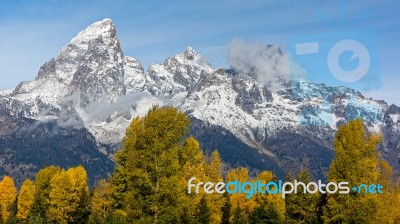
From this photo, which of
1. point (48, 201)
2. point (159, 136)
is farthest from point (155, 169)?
point (48, 201)

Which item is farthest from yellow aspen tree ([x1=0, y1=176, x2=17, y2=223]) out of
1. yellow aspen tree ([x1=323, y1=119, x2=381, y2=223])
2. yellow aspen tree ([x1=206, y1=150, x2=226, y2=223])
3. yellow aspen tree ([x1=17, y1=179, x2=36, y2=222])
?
yellow aspen tree ([x1=323, y1=119, x2=381, y2=223])

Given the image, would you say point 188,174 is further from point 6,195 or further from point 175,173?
point 6,195

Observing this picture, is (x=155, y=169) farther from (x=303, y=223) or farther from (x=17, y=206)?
(x=17, y=206)

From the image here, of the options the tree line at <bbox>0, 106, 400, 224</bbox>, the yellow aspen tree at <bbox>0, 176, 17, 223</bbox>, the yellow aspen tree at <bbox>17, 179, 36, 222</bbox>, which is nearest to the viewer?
the tree line at <bbox>0, 106, 400, 224</bbox>

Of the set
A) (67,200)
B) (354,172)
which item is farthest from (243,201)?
(354,172)

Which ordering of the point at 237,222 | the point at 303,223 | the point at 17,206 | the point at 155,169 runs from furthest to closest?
the point at 17,206, the point at 237,222, the point at 303,223, the point at 155,169

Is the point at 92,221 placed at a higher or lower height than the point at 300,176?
lower

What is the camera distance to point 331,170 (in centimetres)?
5675

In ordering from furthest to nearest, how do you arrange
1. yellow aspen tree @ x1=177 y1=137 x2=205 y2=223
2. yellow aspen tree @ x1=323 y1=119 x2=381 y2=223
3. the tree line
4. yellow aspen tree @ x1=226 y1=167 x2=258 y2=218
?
yellow aspen tree @ x1=226 y1=167 x2=258 y2=218 < yellow aspen tree @ x1=323 y1=119 x2=381 y2=223 < yellow aspen tree @ x1=177 y1=137 x2=205 y2=223 < the tree line

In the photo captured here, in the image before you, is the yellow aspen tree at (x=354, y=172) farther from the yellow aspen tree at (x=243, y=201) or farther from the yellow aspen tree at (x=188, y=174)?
the yellow aspen tree at (x=243, y=201)

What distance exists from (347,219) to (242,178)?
55978mm

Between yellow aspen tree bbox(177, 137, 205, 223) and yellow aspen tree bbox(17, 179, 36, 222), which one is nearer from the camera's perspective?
yellow aspen tree bbox(177, 137, 205, 223)

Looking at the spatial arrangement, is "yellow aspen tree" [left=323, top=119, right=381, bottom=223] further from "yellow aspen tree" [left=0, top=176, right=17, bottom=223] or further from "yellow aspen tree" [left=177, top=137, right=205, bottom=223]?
"yellow aspen tree" [left=0, top=176, right=17, bottom=223]

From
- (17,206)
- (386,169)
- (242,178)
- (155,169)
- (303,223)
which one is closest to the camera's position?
(155,169)
